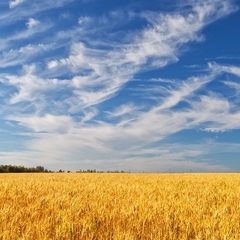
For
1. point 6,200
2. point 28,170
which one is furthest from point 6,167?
point 6,200

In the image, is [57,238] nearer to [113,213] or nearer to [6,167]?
[113,213]

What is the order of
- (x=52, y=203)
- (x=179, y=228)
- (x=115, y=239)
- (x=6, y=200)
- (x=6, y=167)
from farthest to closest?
1. (x=6, y=167)
2. (x=6, y=200)
3. (x=52, y=203)
4. (x=179, y=228)
5. (x=115, y=239)

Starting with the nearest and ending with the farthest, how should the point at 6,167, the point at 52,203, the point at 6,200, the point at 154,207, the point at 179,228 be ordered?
the point at 179,228 → the point at 154,207 → the point at 52,203 → the point at 6,200 → the point at 6,167

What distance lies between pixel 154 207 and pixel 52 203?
191cm

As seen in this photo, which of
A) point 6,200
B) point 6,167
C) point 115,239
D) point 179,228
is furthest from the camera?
point 6,167

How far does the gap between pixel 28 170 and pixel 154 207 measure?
6512 centimetres

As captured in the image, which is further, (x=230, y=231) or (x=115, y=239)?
(x=230, y=231)

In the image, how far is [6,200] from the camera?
7.07 metres

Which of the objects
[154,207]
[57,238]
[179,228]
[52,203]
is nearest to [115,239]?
[57,238]

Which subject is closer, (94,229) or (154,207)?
(94,229)

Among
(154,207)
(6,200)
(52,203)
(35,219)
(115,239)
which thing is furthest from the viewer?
(6,200)

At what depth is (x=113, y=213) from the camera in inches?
200

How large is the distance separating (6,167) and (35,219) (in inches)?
2563

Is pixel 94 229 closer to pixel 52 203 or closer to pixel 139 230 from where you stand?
pixel 139 230
